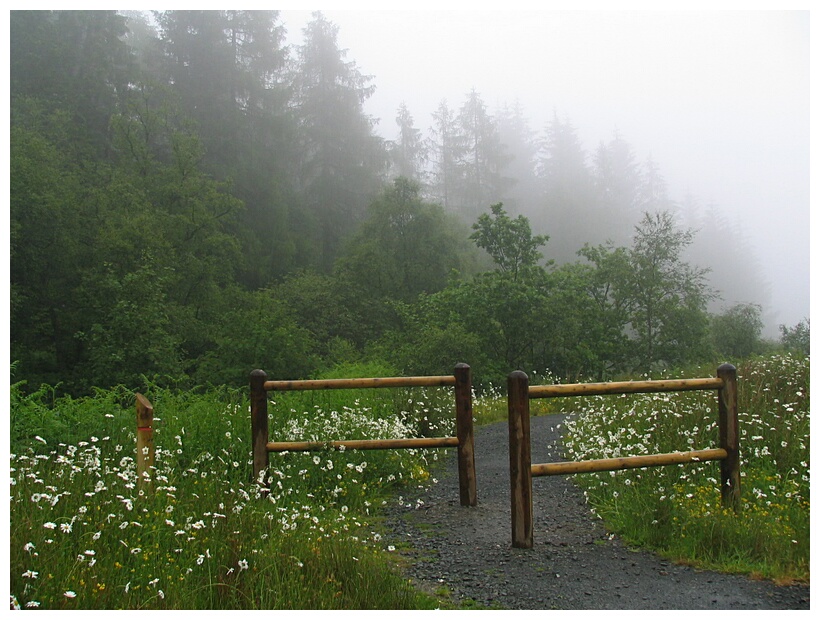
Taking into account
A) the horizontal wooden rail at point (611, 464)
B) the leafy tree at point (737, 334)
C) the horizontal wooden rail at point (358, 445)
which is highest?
the horizontal wooden rail at point (611, 464)

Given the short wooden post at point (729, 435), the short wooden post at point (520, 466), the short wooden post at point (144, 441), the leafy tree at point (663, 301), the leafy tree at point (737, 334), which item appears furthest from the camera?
the leafy tree at point (737, 334)

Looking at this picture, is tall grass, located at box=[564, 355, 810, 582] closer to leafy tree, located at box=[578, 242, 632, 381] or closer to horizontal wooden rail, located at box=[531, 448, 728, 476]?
horizontal wooden rail, located at box=[531, 448, 728, 476]

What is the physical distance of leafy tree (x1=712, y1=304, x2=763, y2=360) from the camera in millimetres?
30298

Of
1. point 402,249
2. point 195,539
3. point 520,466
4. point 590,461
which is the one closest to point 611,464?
point 590,461

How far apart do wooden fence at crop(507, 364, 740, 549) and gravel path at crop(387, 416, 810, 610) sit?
1.33 feet

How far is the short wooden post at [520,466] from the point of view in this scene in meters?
5.33

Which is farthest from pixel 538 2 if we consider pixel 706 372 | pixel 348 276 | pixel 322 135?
pixel 322 135

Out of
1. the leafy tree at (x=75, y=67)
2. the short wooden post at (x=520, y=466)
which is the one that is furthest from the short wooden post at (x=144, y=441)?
the leafy tree at (x=75, y=67)

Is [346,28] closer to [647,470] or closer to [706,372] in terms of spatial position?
[706,372]

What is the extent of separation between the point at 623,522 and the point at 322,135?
140 feet

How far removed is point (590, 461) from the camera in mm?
5379

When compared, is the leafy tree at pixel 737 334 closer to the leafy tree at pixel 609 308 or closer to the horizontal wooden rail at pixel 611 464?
the leafy tree at pixel 609 308

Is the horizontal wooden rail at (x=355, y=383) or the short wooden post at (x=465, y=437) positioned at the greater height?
the horizontal wooden rail at (x=355, y=383)

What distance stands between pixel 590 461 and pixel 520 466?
0.59 meters
